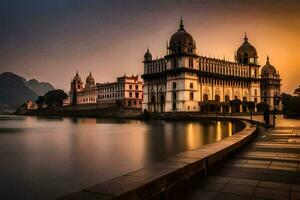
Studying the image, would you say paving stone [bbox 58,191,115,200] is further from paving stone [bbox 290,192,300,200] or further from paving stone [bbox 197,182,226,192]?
paving stone [bbox 290,192,300,200]

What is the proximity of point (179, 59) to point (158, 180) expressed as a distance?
87.4m

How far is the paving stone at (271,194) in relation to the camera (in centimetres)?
708

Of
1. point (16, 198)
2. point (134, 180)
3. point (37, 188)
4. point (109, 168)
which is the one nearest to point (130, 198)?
point (134, 180)

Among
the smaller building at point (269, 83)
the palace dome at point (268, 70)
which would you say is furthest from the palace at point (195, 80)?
the palace dome at point (268, 70)

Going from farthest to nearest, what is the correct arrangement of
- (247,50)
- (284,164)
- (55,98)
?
(55,98)
(247,50)
(284,164)

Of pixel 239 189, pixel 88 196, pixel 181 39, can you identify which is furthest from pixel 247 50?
pixel 88 196

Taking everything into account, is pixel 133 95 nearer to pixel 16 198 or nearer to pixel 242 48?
pixel 242 48

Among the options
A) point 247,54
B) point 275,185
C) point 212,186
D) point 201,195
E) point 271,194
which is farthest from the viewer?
→ point 247,54

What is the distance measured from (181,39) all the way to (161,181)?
89.4 m

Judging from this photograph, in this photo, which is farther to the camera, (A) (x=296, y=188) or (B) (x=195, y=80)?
(B) (x=195, y=80)

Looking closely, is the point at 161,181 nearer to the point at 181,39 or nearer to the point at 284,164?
the point at 284,164

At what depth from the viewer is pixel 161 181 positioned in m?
6.80

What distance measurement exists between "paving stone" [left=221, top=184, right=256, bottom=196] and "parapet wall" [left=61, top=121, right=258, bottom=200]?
2.69ft

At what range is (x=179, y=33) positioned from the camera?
316ft
